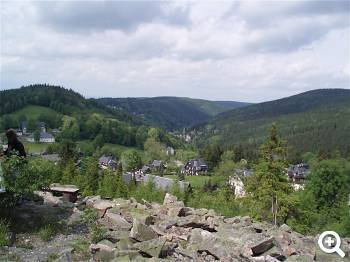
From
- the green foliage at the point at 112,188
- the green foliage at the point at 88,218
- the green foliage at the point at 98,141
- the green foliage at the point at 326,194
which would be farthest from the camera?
the green foliage at the point at 98,141

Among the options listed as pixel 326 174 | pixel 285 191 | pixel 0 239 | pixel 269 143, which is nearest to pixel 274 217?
pixel 285 191

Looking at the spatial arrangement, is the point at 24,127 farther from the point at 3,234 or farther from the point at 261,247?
the point at 261,247

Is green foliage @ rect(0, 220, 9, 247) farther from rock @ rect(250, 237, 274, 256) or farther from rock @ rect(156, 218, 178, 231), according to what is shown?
rock @ rect(250, 237, 274, 256)

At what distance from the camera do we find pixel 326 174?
2675 inches

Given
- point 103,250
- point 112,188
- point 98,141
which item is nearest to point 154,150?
point 98,141

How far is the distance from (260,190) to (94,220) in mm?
27576

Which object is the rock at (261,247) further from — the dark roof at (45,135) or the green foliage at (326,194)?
the dark roof at (45,135)

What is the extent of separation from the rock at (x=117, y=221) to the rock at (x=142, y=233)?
7.64 ft

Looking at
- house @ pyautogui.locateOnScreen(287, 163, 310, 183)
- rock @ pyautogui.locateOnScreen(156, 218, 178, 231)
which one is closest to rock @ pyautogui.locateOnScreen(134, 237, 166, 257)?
rock @ pyautogui.locateOnScreen(156, 218, 178, 231)

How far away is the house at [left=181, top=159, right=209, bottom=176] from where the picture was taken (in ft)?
503

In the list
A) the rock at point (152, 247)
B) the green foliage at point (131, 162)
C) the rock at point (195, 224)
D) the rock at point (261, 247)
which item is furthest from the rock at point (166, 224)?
the green foliage at point (131, 162)

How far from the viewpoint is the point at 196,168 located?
155m

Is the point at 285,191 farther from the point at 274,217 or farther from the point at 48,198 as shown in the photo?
the point at 48,198

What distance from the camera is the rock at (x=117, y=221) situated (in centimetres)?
2048
